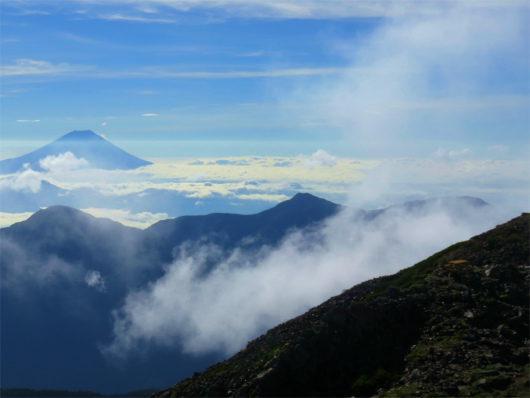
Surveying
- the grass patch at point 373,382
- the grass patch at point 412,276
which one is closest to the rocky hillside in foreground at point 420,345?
the grass patch at point 373,382

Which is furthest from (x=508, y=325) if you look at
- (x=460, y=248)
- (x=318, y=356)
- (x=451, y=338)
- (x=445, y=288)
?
(x=460, y=248)

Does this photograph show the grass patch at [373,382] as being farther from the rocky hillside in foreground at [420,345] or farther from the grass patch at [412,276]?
the grass patch at [412,276]

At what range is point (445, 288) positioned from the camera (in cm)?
6350

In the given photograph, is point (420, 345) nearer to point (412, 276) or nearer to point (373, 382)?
point (373, 382)

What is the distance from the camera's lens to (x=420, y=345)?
53.5 metres

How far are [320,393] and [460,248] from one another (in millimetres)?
41490

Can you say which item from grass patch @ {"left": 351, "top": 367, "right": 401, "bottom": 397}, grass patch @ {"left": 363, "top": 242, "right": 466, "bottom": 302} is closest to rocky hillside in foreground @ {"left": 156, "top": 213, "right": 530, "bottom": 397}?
grass patch @ {"left": 351, "top": 367, "right": 401, "bottom": 397}

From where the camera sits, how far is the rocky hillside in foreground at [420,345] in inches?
1788

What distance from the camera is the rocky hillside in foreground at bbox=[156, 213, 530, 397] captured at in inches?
1788

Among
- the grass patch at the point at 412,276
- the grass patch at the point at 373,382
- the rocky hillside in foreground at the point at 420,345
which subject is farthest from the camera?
the grass patch at the point at 412,276

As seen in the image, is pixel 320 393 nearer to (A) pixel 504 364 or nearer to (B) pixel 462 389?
(B) pixel 462 389

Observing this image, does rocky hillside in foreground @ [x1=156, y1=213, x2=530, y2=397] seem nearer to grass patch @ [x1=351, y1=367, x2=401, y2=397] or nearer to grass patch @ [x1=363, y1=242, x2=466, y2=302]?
grass patch @ [x1=351, y1=367, x2=401, y2=397]

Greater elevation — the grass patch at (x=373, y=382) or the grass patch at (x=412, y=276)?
the grass patch at (x=412, y=276)

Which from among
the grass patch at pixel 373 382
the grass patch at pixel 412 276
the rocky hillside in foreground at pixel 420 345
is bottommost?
the grass patch at pixel 373 382
